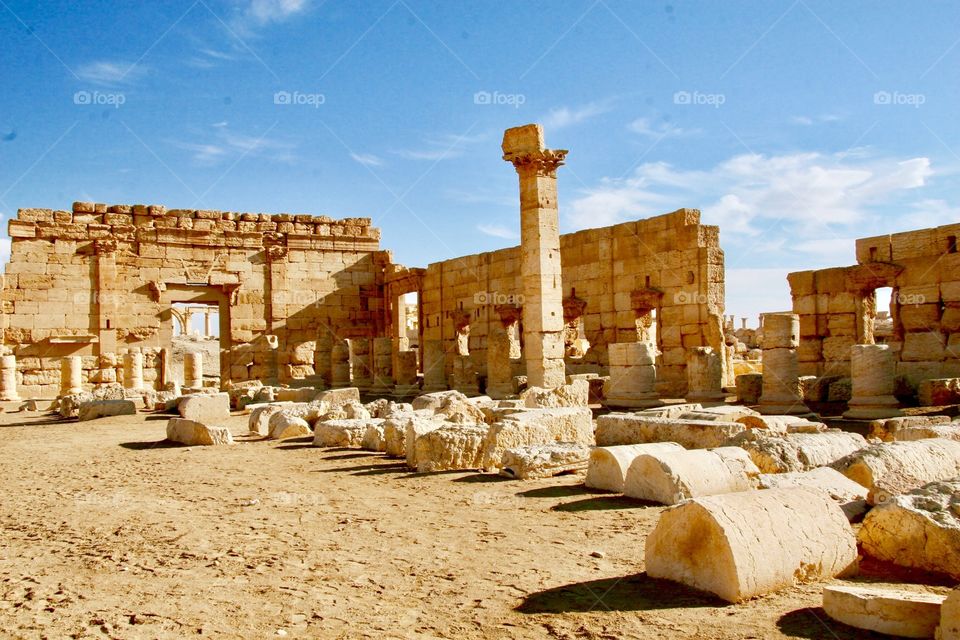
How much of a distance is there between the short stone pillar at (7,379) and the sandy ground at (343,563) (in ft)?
49.6

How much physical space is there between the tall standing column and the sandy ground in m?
7.03

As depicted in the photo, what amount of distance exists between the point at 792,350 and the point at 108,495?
444 inches

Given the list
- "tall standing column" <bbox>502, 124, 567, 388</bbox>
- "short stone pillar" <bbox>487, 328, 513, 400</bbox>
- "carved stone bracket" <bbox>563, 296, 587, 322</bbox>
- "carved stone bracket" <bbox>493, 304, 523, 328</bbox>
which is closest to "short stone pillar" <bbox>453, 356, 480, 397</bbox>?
"short stone pillar" <bbox>487, 328, 513, 400</bbox>

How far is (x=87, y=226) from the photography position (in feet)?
79.2

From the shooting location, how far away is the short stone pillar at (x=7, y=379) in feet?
71.0

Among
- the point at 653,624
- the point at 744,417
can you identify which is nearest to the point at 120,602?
the point at 653,624

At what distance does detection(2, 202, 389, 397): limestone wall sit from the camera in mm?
23453

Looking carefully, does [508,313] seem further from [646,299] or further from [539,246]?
[539,246]

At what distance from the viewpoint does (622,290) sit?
1909cm

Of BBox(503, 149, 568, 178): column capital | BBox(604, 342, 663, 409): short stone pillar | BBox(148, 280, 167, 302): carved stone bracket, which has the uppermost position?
BBox(503, 149, 568, 178): column capital

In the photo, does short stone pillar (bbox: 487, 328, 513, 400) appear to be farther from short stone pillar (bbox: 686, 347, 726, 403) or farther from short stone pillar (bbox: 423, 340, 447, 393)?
short stone pillar (bbox: 686, 347, 726, 403)

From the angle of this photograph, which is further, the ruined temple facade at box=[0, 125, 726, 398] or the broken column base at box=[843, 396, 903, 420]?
the ruined temple facade at box=[0, 125, 726, 398]

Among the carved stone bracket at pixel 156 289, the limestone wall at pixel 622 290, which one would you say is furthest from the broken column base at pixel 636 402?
the carved stone bracket at pixel 156 289

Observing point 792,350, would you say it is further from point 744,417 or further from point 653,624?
point 653,624
